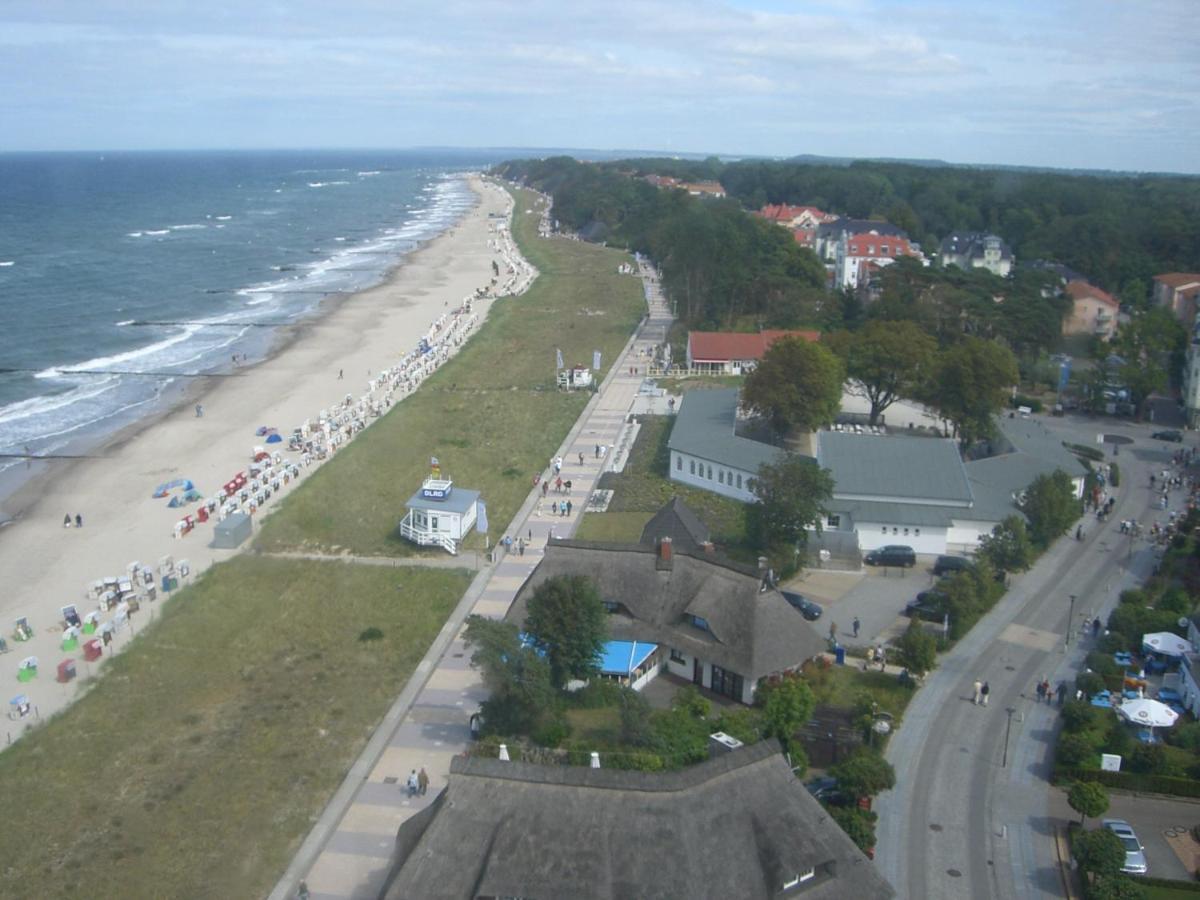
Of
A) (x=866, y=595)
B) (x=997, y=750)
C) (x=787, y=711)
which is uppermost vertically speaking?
(x=787, y=711)

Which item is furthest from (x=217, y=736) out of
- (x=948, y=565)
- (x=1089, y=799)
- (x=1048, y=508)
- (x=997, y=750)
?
(x=1048, y=508)

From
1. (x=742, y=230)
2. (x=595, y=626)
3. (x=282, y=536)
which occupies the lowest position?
(x=282, y=536)

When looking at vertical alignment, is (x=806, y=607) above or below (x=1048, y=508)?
below

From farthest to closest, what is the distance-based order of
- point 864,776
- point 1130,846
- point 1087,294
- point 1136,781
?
point 1087,294, point 1136,781, point 864,776, point 1130,846

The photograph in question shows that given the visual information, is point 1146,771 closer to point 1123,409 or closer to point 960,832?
point 960,832

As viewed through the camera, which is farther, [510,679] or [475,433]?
[475,433]

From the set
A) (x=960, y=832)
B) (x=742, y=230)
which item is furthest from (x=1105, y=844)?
(x=742, y=230)

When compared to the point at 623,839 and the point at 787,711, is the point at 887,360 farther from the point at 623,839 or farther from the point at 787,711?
the point at 623,839

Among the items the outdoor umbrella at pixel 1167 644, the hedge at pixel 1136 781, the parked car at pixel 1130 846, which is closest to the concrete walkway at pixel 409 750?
the hedge at pixel 1136 781
